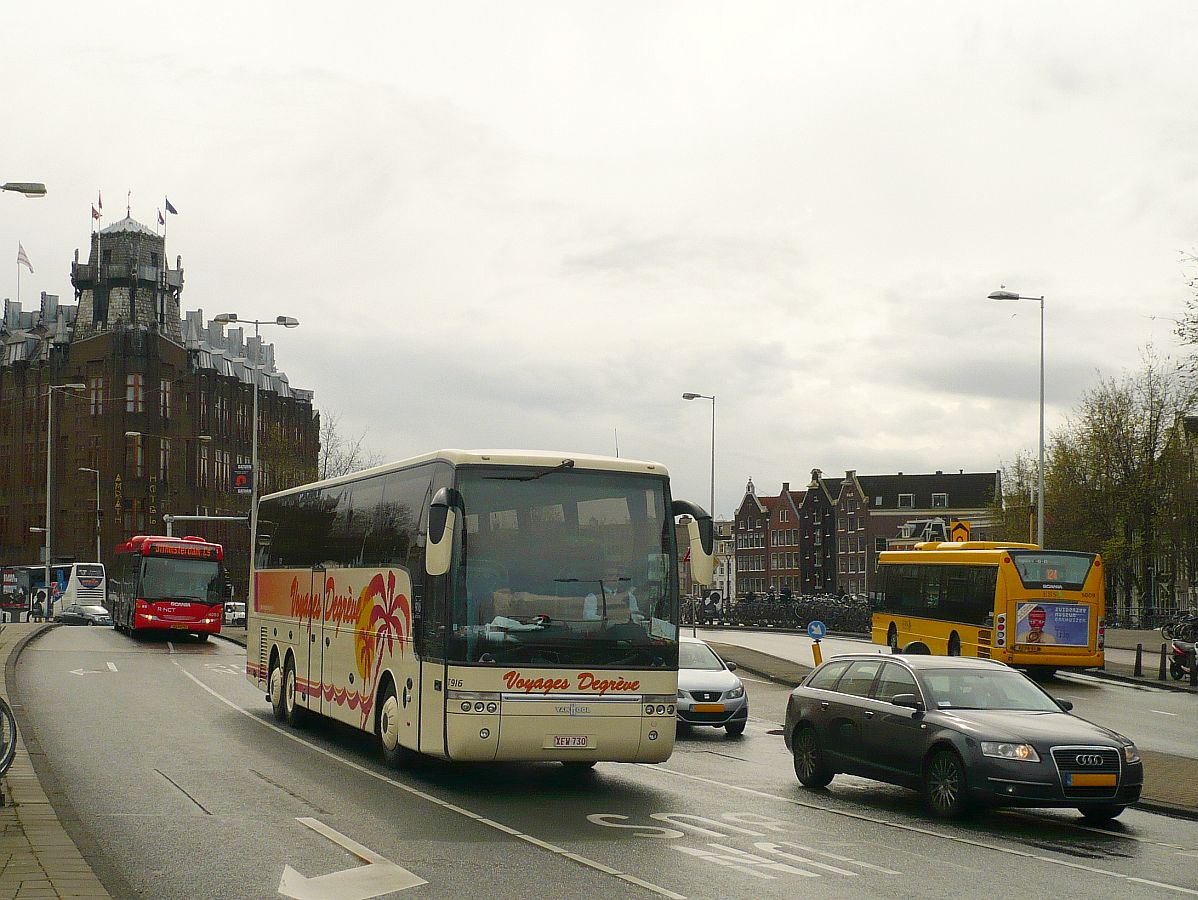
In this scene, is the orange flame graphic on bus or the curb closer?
the curb

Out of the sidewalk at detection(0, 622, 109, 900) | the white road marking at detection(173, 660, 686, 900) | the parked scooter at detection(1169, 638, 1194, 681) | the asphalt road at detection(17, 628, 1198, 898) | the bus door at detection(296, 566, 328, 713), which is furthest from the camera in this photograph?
the parked scooter at detection(1169, 638, 1194, 681)

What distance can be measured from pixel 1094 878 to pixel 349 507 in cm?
1103

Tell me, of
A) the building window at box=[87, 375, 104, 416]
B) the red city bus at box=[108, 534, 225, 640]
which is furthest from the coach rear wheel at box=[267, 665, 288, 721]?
the building window at box=[87, 375, 104, 416]

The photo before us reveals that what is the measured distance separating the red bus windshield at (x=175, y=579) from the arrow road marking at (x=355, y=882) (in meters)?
36.9

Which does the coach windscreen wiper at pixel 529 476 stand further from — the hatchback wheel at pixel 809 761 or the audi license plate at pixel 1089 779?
the audi license plate at pixel 1089 779

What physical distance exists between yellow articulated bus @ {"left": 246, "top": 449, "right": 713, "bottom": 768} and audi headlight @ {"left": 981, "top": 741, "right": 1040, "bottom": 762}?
315cm

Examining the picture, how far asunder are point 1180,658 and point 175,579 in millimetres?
29505

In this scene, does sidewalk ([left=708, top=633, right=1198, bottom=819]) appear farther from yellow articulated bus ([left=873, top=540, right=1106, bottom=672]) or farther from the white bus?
the white bus

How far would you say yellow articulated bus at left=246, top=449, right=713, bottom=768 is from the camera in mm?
13875

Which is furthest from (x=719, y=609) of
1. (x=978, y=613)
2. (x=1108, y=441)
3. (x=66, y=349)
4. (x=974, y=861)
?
(x=974, y=861)

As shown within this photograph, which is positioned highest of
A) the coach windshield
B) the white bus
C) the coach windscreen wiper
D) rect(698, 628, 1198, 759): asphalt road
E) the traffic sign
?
the traffic sign

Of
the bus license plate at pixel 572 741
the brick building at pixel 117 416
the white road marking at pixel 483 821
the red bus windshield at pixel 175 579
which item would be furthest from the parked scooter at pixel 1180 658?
the brick building at pixel 117 416

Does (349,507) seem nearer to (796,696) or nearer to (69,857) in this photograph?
(796,696)

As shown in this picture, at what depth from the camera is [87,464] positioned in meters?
106
